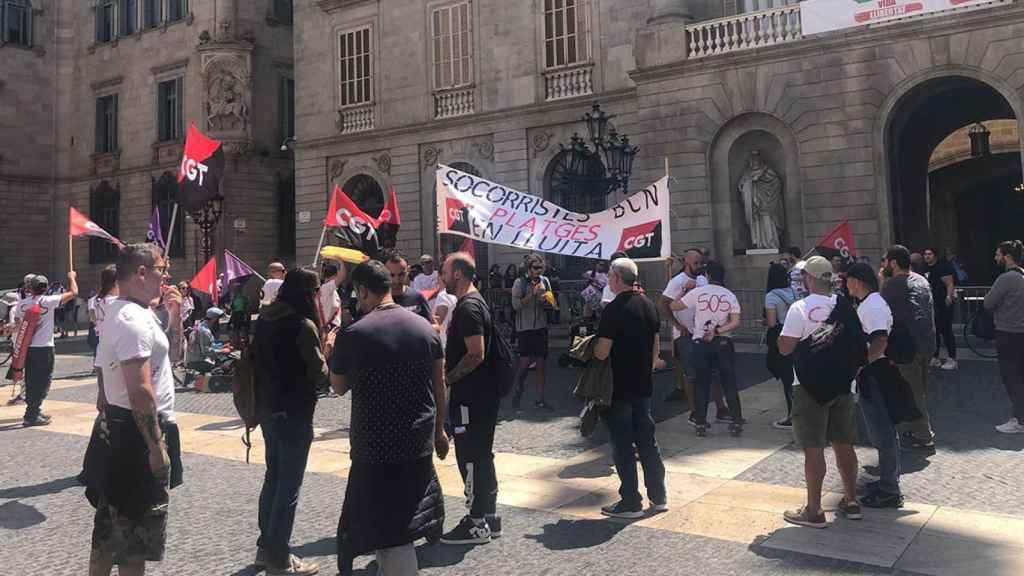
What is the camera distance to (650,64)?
18109 millimetres

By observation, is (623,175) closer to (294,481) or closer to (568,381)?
(568,381)

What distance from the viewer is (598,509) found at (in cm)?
Result: 566

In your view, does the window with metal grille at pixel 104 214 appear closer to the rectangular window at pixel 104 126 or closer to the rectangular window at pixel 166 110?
the rectangular window at pixel 104 126

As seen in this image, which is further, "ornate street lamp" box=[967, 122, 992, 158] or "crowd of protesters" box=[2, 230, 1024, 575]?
"ornate street lamp" box=[967, 122, 992, 158]

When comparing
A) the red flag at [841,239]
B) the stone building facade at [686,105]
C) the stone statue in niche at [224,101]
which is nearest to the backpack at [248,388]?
the red flag at [841,239]

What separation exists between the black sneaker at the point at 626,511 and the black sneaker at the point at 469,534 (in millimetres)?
1012

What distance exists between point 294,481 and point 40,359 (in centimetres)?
696

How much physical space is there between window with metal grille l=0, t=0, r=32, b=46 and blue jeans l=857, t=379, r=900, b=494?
38852mm

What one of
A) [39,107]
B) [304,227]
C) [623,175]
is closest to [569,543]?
[623,175]

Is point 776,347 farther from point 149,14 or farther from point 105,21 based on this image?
point 105,21

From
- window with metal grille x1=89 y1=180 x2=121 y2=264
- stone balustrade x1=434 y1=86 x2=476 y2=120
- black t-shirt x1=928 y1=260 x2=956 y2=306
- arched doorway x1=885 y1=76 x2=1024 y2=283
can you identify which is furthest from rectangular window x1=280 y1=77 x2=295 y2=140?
black t-shirt x1=928 y1=260 x2=956 y2=306

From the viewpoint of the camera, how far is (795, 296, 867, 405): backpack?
5066mm

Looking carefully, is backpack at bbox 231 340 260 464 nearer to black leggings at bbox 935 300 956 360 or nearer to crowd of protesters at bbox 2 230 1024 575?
crowd of protesters at bbox 2 230 1024 575

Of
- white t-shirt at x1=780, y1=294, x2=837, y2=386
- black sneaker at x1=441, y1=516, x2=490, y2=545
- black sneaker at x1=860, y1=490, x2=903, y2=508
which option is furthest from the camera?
black sneaker at x1=860, y1=490, x2=903, y2=508
